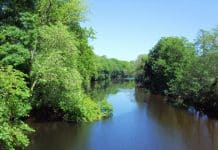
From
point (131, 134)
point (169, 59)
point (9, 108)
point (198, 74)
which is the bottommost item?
point (131, 134)

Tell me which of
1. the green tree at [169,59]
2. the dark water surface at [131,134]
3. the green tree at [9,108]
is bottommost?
the dark water surface at [131,134]

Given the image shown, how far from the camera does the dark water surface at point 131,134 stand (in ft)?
86.5

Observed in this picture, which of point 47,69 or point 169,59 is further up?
point 169,59

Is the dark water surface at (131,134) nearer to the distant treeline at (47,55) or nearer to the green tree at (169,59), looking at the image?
the distant treeline at (47,55)

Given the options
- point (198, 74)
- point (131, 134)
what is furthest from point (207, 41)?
point (131, 134)

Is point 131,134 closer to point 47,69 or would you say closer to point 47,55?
point 47,69

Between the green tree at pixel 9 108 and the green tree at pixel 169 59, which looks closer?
the green tree at pixel 9 108

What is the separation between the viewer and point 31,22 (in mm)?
29453

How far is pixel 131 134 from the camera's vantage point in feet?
102

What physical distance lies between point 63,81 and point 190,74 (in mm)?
23890

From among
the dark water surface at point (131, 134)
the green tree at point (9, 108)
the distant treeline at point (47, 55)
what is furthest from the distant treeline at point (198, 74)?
the green tree at point (9, 108)

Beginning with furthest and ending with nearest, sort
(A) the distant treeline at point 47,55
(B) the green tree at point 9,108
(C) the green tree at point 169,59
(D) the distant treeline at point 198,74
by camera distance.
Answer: (C) the green tree at point 169,59, (D) the distant treeline at point 198,74, (A) the distant treeline at point 47,55, (B) the green tree at point 9,108

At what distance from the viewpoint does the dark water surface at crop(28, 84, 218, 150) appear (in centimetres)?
2636

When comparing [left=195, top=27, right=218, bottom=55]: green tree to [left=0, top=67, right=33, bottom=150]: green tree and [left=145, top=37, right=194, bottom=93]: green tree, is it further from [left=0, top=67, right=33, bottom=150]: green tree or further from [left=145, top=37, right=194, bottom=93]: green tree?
[left=0, top=67, right=33, bottom=150]: green tree
